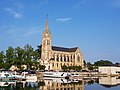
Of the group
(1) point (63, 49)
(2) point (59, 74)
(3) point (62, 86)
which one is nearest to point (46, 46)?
(1) point (63, 49)

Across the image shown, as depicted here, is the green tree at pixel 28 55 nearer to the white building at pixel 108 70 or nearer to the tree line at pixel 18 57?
the tree line at pixel 18 57

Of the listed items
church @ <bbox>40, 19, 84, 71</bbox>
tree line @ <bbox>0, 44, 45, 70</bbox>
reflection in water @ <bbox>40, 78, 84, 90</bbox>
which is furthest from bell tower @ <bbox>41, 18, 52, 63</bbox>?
reflection in water @ <bbox>40, 78, 84, 90</bbox>

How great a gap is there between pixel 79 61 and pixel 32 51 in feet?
194

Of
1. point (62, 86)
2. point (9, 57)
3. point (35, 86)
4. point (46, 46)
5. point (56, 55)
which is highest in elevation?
point (46, 46)

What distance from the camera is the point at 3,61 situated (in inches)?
3157

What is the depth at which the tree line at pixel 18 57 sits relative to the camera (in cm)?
7912

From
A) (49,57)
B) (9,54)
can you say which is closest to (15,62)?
(9,54)

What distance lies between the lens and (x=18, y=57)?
8144cm

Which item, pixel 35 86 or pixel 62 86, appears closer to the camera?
pixel 35 86

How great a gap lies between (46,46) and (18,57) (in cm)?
4789

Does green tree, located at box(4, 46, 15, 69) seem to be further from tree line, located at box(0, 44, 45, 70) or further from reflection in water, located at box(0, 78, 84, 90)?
reflection in water, located at box(0, 78, 84, 90)

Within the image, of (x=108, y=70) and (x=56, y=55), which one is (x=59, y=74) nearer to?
(x=108, y=70)

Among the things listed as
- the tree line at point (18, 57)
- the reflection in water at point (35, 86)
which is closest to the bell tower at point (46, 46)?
the tree line at point (18, 57)

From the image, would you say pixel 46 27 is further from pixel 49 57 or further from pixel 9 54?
pixel 9 54
